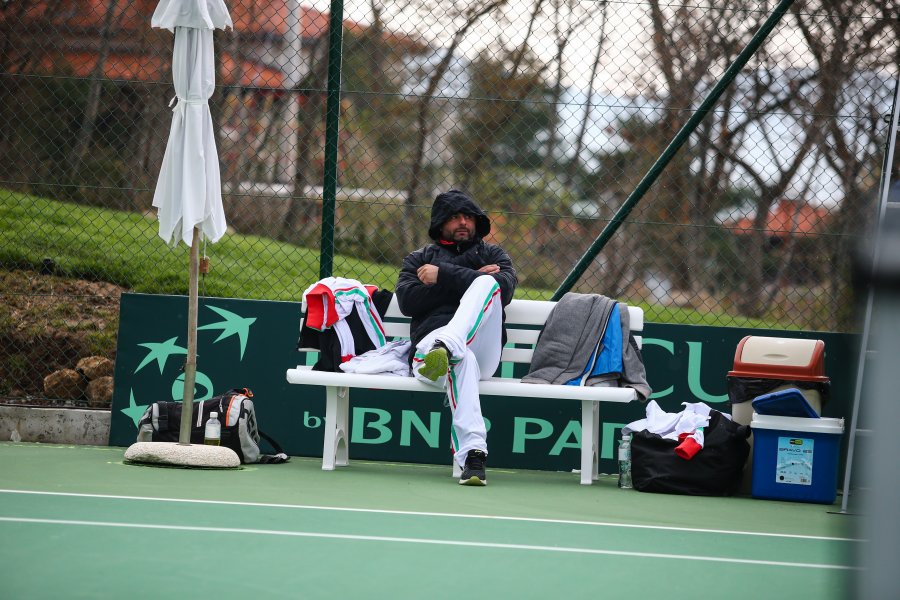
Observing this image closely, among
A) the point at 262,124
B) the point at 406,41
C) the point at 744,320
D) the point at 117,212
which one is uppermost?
the point at 406,41

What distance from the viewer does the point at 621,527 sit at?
4.25m

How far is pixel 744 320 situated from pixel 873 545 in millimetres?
7734

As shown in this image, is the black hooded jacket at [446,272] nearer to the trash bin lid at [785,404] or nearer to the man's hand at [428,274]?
the man's hand at [428,274]

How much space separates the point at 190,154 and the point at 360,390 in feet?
5.84

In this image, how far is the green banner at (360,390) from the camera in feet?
21.2

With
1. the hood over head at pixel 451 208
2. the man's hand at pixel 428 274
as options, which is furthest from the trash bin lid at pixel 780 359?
the man's hand at pixel 428 274

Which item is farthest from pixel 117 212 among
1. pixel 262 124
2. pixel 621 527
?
pixel 621 527

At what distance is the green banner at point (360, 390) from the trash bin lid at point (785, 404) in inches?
30.6

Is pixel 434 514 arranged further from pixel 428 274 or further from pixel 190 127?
pixel 190 127

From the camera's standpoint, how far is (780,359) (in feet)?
19.2

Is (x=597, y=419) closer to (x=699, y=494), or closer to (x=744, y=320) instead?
(x=699, y=494)

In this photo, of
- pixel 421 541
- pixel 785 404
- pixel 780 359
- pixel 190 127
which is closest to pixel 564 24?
pixel 780 359

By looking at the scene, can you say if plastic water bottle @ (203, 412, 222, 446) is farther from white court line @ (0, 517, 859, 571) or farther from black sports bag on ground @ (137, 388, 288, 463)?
white court line @ (0, 517, 859, 571)

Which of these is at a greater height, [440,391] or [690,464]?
[440,391]
